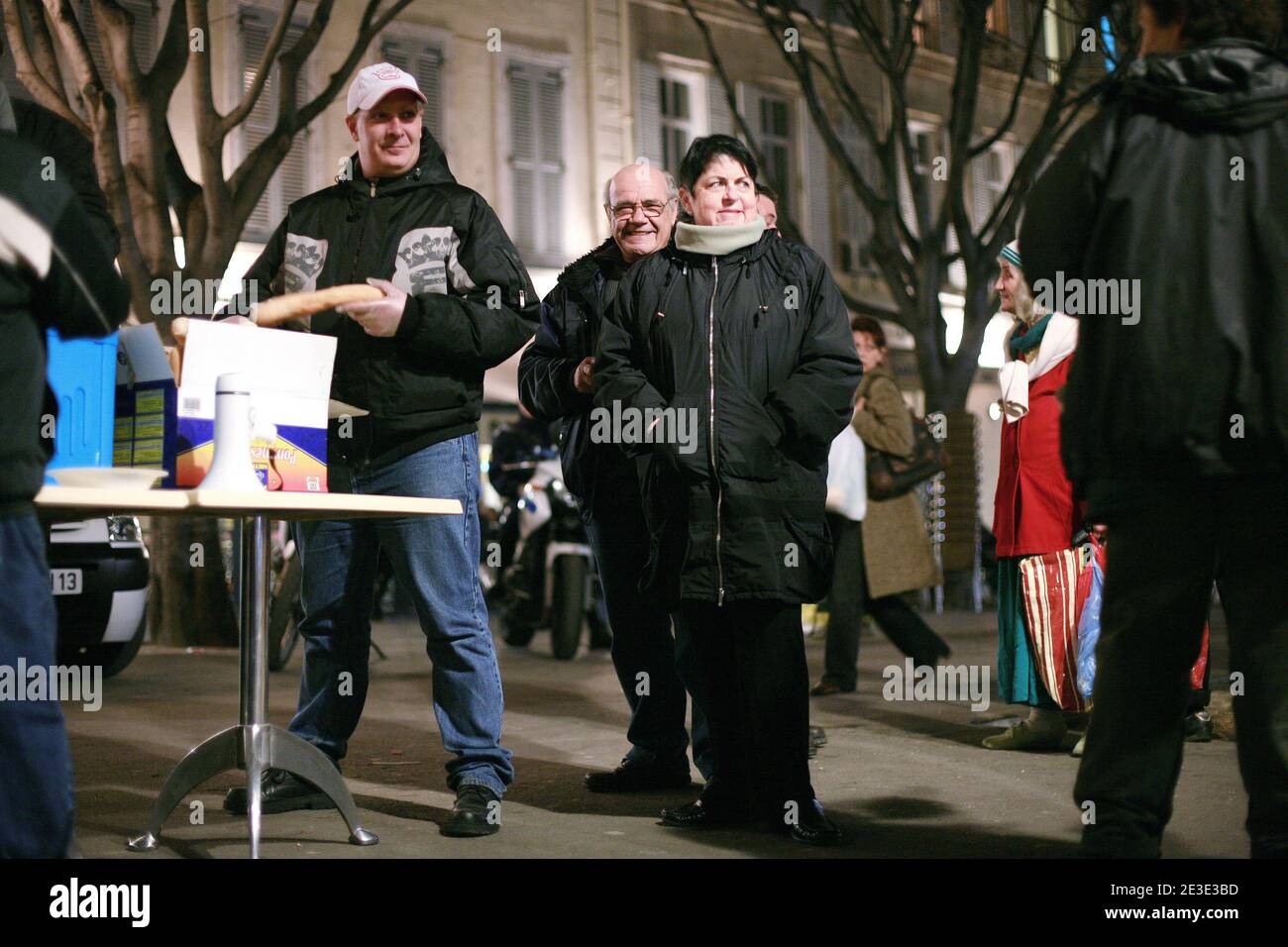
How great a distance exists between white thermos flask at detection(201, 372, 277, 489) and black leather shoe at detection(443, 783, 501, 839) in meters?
1.20

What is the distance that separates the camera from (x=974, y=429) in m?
18.6

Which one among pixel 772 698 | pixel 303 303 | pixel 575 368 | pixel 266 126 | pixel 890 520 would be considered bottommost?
pixel 772 698

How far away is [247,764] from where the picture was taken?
4141 millimetres

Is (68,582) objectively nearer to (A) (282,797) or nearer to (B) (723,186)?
(A) (282,797)

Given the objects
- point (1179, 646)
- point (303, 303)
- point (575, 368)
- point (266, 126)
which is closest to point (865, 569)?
point (575, 368)

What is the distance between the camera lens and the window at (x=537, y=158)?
20.5 metres

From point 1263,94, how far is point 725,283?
1684 mm

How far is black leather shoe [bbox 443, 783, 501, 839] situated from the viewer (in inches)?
175

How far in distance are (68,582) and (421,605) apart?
14.9ft

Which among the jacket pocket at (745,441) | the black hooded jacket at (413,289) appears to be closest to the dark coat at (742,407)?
the jacket pocket at (745,441)

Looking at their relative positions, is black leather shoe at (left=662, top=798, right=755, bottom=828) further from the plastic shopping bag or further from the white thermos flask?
the plastic shopping bag

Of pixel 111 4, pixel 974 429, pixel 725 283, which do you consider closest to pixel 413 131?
pixel 725 283
